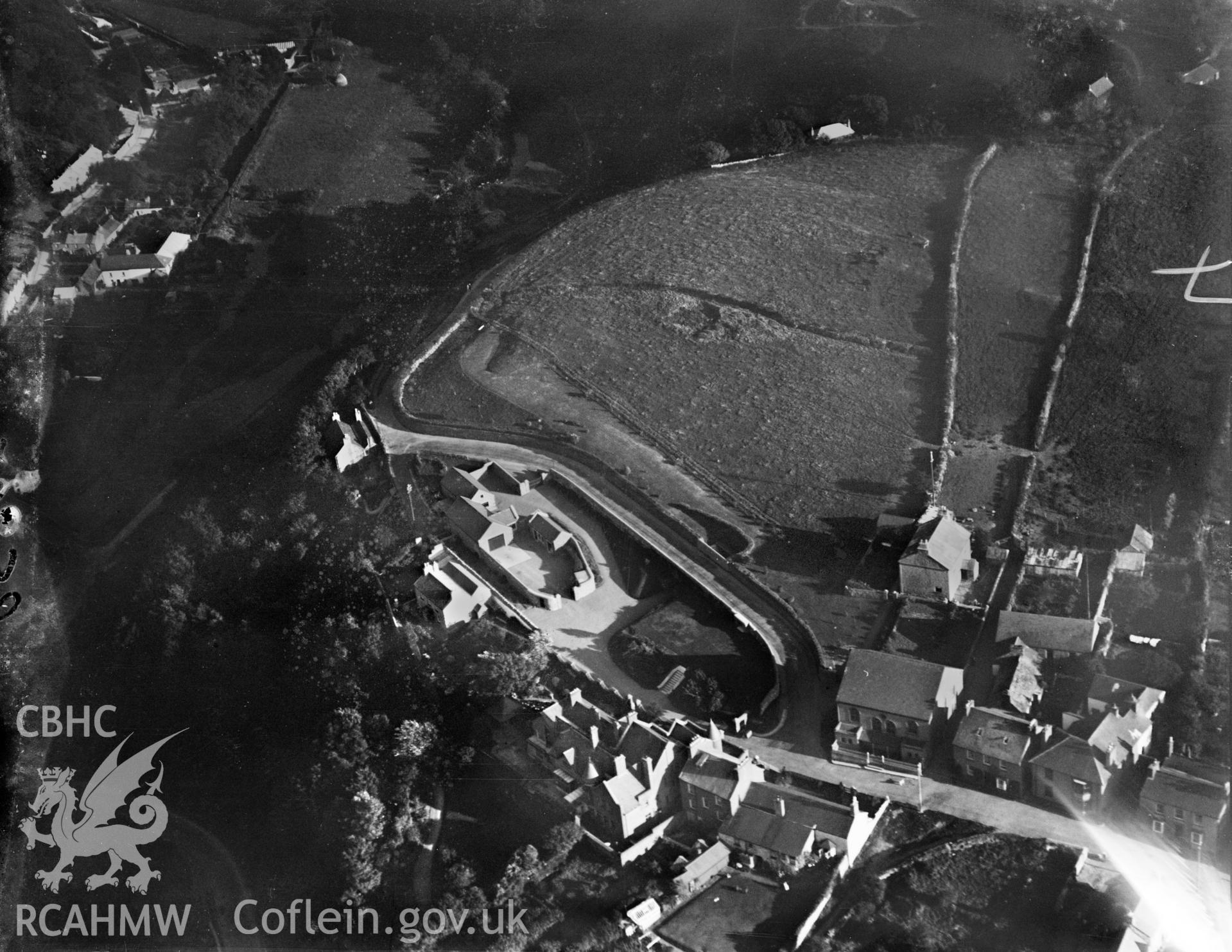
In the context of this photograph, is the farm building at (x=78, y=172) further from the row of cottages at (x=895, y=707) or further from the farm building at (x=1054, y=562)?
the farm building at (x=1054, y=562)

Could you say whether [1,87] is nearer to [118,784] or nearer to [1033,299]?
[118,784]

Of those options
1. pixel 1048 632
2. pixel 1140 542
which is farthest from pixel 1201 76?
pixel 1048 632

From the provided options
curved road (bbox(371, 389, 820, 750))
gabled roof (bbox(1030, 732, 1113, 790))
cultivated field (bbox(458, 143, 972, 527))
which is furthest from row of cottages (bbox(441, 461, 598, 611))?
gabled roof (bbox(1030, 732, 1113, 790))

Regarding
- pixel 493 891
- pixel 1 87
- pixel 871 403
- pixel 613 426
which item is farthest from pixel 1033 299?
pixel 1 87

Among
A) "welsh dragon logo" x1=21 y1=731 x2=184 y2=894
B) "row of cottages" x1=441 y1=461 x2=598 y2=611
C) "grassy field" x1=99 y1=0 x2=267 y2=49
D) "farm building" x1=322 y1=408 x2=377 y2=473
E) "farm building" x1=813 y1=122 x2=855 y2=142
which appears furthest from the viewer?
"grassy field" x1=99 y1=0 x2=267 y2=49

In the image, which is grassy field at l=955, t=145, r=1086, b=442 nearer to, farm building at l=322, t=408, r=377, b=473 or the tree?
the tree

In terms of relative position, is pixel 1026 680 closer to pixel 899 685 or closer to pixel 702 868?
pixel 899 685

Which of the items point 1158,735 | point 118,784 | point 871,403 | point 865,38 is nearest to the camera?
point 1158,735
